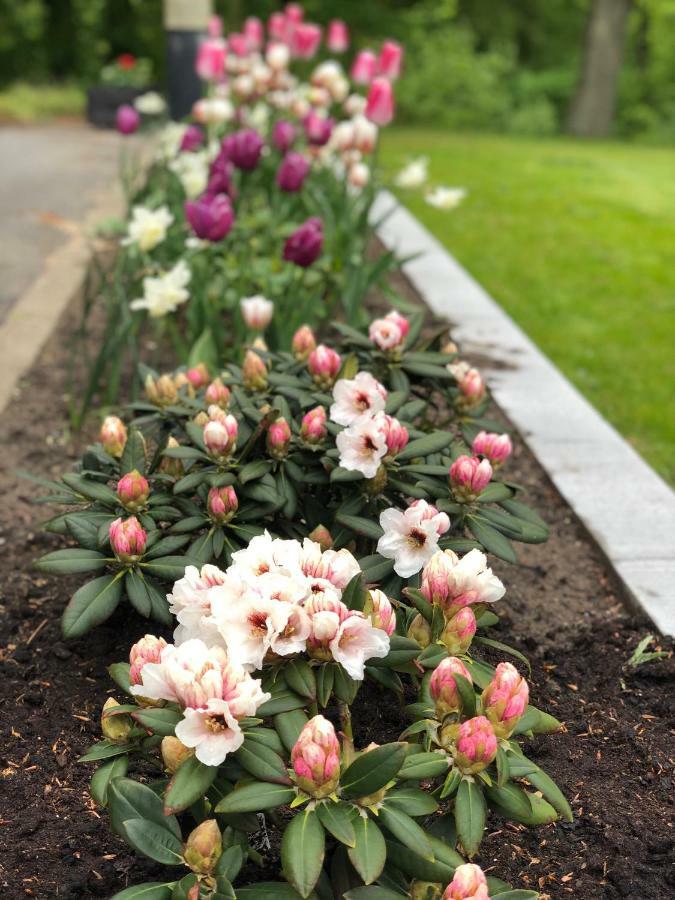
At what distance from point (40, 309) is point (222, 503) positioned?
2.78 metres

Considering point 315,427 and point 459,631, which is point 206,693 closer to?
point 459,631

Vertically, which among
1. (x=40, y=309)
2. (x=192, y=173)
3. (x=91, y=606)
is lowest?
(x=40, y=309)

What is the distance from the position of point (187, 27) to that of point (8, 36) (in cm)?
1146

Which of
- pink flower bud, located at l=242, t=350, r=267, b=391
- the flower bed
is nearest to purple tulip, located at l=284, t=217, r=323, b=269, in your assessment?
the flower bed

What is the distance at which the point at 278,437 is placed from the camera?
2133 mm

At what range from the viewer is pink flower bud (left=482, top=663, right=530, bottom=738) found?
1.46m

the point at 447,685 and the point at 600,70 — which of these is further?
the point at 600,70

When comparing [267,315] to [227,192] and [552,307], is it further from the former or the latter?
[552,307]

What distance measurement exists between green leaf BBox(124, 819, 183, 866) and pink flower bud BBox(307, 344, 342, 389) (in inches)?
46.9

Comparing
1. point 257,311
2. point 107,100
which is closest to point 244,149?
point 257,311

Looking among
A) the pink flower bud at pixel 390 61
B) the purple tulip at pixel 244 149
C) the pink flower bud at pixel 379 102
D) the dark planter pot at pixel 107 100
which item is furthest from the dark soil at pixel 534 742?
the dark planter pot at pixel 107 100

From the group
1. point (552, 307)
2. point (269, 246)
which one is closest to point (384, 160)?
point (552, 307)

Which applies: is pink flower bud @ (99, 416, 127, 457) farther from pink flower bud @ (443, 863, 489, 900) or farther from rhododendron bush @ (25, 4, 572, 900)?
pink flower bud @ (443, 863, 489, 900)

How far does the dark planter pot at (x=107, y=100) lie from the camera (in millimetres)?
13211
